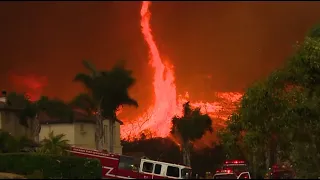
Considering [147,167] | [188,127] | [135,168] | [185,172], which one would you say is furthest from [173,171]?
[188,127]

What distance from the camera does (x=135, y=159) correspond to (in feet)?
116

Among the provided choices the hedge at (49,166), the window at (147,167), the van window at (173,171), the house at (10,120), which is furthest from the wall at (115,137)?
the hedge at (49,166)

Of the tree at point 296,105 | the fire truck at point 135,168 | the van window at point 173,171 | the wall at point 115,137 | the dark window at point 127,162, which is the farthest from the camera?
the wall at point 115,137

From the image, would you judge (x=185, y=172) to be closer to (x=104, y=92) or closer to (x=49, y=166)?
(x=49, y=166)

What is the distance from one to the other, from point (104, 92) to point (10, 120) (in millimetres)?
10886

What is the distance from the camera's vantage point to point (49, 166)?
28688 millimetres

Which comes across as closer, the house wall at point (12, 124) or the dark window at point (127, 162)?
the dark window at point (127, 162)

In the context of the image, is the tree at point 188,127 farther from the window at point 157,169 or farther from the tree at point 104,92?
the window at point 157,169

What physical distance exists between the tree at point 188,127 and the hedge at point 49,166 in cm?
4431

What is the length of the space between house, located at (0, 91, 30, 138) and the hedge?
22665mm

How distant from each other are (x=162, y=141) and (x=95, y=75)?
26293 mm

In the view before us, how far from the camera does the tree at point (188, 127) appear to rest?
75.5m

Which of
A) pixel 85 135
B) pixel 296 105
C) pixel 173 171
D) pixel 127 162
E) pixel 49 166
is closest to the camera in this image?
pixel 296 105

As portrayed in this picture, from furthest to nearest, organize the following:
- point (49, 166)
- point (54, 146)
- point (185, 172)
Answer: point (54, 146), point (185, 172), point (49, 166)
